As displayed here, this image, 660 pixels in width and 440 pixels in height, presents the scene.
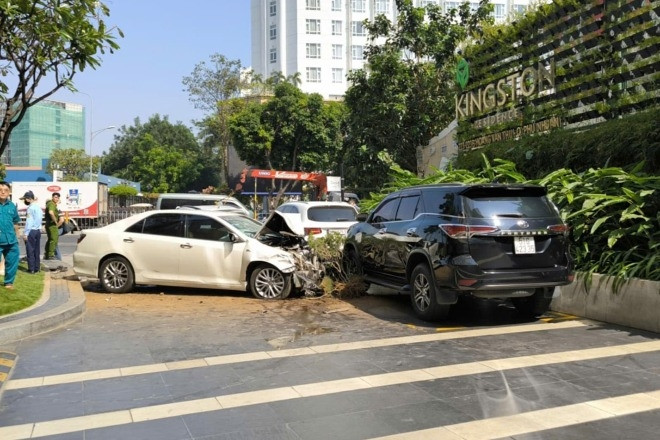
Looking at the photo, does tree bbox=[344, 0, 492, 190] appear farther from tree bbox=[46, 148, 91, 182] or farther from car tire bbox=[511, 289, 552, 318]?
tree bbox=[46, 148, 91, 182]

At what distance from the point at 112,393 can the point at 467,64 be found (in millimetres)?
13781

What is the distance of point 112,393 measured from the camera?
488cm

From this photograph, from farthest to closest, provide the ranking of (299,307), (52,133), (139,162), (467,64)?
(52,133) < (139,162) < (467,64) < (299,307)

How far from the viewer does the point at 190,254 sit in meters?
9.76

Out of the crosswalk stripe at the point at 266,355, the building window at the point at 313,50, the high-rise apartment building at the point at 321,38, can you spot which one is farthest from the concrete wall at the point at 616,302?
the building window at the point at 313,50

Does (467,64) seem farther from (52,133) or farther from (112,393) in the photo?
(52,133)

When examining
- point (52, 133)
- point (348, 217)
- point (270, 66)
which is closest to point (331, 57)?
point (270, 66)

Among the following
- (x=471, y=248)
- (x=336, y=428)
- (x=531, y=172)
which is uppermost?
(x=531, y=172)

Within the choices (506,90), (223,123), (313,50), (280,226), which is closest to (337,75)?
(313,50)

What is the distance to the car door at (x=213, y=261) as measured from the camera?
9648 mm

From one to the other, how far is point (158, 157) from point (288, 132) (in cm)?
3326

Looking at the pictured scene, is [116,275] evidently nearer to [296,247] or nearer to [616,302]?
[296,247]

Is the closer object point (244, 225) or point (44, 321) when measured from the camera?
point (44, 321)

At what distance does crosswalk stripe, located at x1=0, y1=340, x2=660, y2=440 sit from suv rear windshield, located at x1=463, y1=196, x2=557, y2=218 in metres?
1.81
